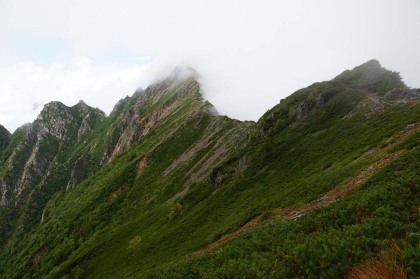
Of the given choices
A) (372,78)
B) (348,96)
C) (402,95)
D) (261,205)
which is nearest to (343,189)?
(261,205)

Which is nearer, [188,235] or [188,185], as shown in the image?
[188,235]

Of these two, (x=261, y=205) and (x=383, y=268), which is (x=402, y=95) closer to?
(x=261, y=205)

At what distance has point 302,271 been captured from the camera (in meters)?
16.2

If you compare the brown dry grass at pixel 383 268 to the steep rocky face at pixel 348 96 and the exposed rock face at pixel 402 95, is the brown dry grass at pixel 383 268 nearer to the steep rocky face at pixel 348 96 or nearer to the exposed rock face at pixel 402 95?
the steep rocky face at pixel 348 96

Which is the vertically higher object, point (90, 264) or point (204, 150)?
point (204, 150)

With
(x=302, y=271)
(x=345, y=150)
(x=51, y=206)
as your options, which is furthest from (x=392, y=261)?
(x=51, y=206)

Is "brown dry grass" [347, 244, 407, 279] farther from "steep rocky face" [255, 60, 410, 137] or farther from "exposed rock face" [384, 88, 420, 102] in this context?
"exposed rock face" [384, 88, 420, 102]

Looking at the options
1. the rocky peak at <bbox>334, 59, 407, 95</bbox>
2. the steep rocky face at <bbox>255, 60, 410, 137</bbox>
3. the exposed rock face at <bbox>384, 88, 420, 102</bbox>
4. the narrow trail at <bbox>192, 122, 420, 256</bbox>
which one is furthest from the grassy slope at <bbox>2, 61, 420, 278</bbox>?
the exposed rock face at <bbox>384, 88, 420, 102</bbox>

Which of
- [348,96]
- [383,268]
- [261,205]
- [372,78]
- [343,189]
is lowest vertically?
[383,268]

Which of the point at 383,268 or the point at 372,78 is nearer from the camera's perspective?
the point at 383,268

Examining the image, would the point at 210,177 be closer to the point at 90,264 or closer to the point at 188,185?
the point at 188,185

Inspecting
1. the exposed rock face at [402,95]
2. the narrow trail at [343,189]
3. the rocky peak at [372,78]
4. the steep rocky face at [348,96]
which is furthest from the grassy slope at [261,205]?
the exposed rock face at [402,95]

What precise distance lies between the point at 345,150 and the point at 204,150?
221ft

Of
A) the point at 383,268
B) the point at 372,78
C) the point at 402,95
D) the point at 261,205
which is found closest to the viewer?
the point at 383,268
